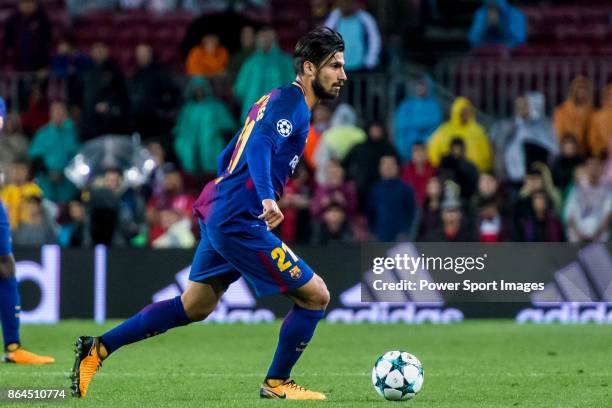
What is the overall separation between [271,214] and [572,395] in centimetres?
236

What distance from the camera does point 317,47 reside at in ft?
26.6

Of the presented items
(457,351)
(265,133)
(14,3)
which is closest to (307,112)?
(265,133)

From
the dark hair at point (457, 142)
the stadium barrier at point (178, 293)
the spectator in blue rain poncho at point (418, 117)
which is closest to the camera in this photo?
the stadium barrier at point (178, 293)

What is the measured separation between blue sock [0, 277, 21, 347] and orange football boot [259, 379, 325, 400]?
2.86 m

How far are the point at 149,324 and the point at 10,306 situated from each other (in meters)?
2.51

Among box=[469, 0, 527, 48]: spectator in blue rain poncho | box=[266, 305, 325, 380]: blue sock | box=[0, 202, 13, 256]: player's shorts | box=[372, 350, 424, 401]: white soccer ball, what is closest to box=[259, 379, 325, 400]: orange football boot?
box=[266, 305, 325, 380]: blue sock

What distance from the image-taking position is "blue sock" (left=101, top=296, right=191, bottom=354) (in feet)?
27.2

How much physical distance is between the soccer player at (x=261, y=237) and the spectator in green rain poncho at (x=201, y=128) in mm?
9403

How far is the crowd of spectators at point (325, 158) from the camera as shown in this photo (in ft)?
52.6

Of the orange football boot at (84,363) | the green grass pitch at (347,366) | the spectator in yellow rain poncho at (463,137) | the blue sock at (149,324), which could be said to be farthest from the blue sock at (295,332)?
the spectator in yellow rain poncho at (463,137)

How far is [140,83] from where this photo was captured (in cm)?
1812

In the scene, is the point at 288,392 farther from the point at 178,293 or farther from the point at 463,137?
the point at 463,137

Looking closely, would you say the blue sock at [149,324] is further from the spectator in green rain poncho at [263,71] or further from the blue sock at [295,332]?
the spectator in green rain poncho at [263,71]

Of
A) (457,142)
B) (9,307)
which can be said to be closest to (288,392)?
(9,307)
